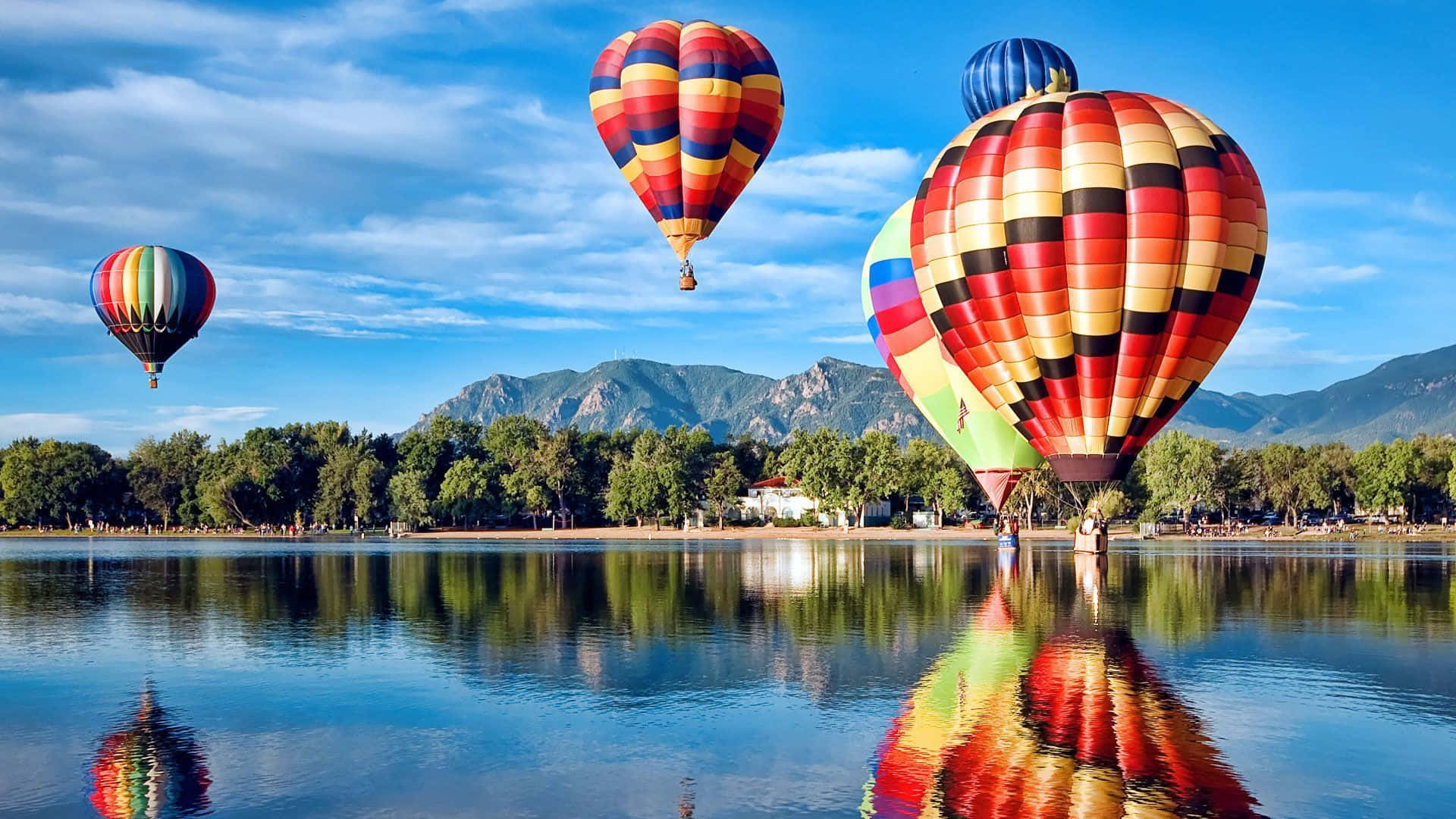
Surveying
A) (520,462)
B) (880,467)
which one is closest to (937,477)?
(880,467)

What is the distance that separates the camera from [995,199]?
32219 millimetres

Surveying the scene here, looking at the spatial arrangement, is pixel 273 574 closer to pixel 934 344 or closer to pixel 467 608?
pixel 467 608

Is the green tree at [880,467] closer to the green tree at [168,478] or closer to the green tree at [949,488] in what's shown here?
the green tree at [949,488]

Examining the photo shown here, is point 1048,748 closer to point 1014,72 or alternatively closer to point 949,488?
point 1014,72

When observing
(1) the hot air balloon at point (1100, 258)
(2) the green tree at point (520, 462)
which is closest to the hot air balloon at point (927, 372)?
(1) the hot air balloon at point (1100, 258)

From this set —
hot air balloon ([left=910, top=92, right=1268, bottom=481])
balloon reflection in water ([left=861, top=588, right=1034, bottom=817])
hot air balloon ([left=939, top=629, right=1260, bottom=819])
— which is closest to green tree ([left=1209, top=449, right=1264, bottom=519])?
hot air balloon ([left=910, top=92, right=1268, bottom=481])

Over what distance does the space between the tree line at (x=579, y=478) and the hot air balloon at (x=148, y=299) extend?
56488mm

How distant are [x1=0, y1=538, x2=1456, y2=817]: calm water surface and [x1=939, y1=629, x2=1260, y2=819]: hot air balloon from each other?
68 millimetres

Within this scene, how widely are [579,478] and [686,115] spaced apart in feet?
290

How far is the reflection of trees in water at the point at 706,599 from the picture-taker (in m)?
30.8

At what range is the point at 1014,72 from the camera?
48500 mm

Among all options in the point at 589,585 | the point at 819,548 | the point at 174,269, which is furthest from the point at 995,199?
the point at 819,548

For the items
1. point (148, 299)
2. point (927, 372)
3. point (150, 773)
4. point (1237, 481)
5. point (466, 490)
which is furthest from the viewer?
point (466, 490)

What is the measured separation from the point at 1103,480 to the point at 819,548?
47.2m
